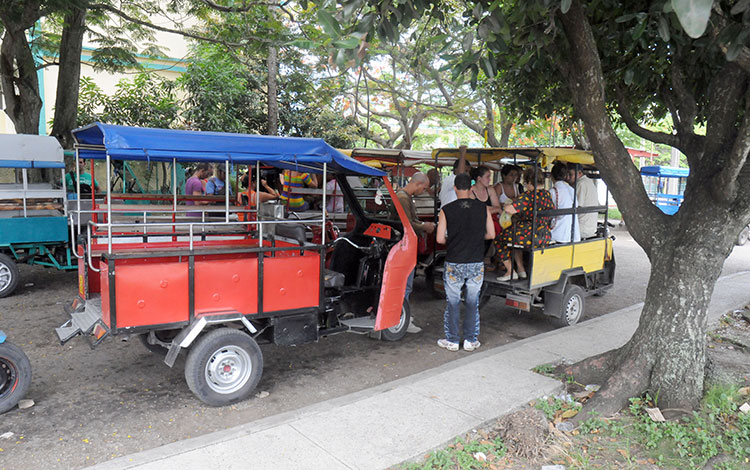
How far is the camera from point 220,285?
175 inches

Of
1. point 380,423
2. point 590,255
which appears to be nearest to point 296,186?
point 590,255

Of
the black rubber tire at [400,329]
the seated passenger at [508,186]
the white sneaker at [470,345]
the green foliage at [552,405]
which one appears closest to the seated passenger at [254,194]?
the black rubber tire at [400,329]

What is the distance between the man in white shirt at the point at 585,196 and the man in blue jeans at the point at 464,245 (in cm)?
206

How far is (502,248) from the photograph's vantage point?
22.5 feet

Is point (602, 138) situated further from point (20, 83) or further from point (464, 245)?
point (20, 83)

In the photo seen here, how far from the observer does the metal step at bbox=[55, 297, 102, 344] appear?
435cm

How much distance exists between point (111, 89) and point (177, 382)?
1824cm

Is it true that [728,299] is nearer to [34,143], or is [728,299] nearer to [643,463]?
[643,463]

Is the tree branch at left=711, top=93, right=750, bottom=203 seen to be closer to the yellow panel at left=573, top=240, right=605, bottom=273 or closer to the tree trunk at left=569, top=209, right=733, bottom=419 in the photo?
the tree trunk at left=569, top=209, right=733, bottom=419

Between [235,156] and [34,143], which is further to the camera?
[34,143]

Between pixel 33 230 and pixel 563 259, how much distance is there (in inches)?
292

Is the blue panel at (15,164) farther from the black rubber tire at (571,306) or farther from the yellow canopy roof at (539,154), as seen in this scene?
the black rubber tire at (571,306)

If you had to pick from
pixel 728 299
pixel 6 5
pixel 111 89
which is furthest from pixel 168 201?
pixel 111 89

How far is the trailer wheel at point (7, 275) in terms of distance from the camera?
25.2 feet
